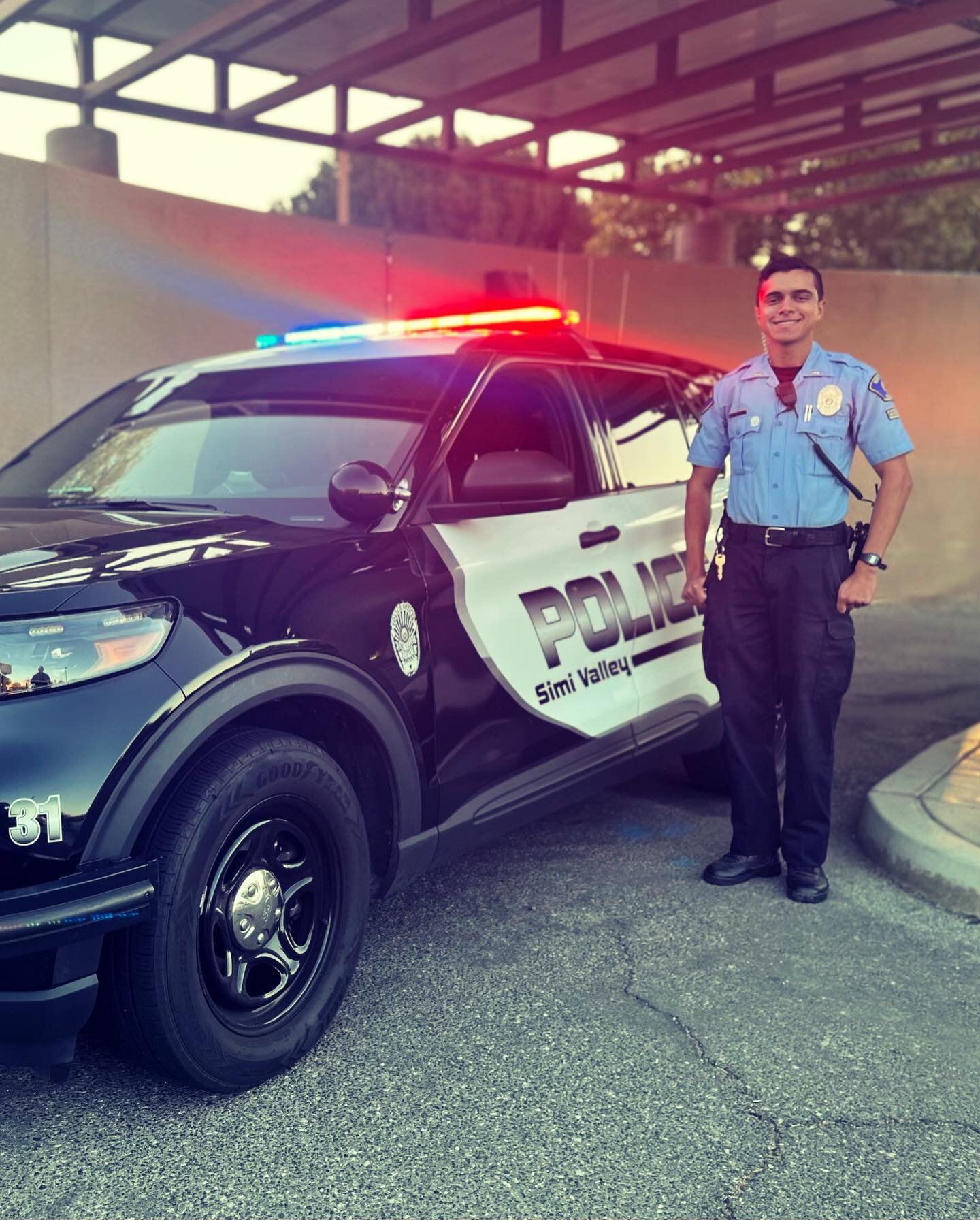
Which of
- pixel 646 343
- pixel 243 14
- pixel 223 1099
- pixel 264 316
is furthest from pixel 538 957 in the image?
A: pixel 646 343

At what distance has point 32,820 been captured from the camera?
2383mm

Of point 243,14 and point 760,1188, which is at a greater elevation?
point 243,14

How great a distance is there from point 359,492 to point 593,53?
16.0 feet

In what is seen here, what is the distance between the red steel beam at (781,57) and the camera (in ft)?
21.6

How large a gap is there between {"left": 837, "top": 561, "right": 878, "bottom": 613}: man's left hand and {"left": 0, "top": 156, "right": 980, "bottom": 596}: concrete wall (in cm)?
527

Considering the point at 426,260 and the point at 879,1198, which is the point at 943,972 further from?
the point at 426,260

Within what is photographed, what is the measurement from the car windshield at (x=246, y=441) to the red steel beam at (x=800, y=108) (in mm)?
5798

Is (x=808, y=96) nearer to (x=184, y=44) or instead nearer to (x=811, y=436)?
(x=184, y=44)

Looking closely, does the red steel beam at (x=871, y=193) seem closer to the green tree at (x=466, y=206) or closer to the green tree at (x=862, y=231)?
the green tree at (x=862, y=231)

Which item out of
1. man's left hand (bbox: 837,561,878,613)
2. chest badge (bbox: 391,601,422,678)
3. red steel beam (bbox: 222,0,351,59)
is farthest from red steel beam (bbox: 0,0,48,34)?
man's left hand (bbox: 837,561,878,613)

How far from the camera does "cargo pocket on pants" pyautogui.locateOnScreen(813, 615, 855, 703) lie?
4.07m

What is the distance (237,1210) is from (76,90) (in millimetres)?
7640

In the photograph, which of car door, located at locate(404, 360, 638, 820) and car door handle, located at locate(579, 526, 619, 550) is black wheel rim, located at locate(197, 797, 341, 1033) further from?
car door handle, located at locate(579, 526, 619, 550)

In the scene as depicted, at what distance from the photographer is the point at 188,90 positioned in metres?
8.54
